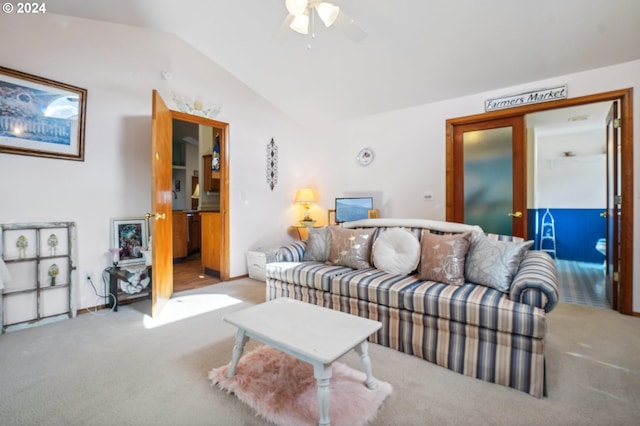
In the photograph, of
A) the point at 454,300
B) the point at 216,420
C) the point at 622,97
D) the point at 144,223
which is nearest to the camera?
the point at 216,420

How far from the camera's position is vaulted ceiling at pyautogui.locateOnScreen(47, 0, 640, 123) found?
97.3 inches

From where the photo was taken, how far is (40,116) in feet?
8.72

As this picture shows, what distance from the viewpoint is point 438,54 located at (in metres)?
3.06

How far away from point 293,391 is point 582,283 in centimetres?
426

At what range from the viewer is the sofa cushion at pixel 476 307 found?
1.64 meters

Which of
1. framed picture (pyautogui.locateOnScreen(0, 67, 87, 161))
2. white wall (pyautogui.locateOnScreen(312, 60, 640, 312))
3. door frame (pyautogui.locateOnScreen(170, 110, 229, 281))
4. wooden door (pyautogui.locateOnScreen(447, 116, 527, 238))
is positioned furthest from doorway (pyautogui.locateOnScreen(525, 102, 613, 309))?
framed picture (pyautogui.locateOnScreen(0, 67, 87, 161))

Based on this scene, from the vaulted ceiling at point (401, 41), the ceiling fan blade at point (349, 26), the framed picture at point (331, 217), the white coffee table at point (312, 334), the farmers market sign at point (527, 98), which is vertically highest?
the vaulted ceiling at point (401, 41)

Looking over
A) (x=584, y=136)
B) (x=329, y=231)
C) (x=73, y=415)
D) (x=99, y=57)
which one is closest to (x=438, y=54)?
(x=329, y=231)

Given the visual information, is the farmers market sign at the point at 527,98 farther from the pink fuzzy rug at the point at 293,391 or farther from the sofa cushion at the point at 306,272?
the pink fuzzy rug at the point at 293,391

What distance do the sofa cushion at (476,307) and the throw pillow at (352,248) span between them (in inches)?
28.1

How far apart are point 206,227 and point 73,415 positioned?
10.1 ft

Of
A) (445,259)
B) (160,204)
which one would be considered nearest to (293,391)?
(445,259)

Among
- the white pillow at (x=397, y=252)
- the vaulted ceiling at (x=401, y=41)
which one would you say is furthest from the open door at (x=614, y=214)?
the white pillow at (x=397, y=252)

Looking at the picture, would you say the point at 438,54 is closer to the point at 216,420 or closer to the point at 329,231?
the point at 329,231
